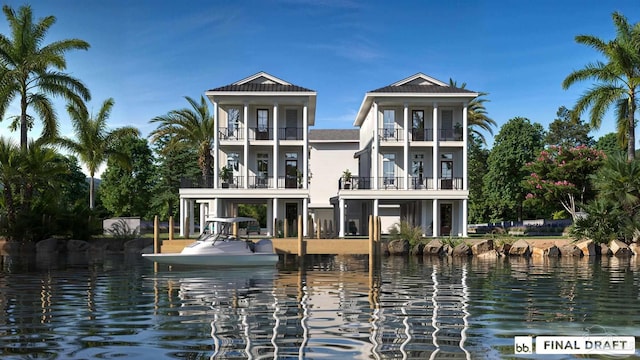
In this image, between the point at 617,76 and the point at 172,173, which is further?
the point at 172,173

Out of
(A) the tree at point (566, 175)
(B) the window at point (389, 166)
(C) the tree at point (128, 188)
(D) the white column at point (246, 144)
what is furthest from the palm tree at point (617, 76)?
(C) the tree at point (128, 188)

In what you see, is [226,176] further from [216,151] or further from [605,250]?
[605,250]

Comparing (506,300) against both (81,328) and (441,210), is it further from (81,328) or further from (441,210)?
(441,210)

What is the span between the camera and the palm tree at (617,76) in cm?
3528

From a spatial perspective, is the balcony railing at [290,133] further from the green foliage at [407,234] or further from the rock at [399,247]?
the rock at [399,247]

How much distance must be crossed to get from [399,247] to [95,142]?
25.2 meters

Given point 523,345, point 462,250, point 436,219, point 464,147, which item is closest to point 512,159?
point 464,147

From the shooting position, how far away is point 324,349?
8.98 metres

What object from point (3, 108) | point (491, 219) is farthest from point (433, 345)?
point (491, 219)

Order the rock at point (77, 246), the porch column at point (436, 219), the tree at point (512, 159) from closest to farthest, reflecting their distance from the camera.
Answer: the rock at point (77, 246) < the porch column at point (436, 219) < the tree at point (512, 159)

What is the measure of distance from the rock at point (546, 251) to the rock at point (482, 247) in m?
2.03

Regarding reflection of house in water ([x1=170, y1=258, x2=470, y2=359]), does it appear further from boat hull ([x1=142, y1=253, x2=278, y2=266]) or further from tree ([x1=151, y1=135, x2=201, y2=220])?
tree ([x1=151, y1=135, x2=201, y2=220])

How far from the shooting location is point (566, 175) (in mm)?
38812

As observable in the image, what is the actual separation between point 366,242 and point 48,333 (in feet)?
62.0
